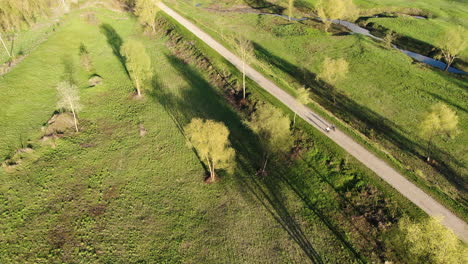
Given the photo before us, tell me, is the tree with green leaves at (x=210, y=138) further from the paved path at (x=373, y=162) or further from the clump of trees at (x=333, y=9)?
the clump of trees at (x=333, y=9)

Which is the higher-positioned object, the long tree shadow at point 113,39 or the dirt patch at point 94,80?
the long tree shadow at point 113,39

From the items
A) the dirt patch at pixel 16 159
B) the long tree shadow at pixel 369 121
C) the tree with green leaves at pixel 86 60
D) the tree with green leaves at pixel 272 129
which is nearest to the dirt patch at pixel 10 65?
the tree with green leaves at pixel 86 60

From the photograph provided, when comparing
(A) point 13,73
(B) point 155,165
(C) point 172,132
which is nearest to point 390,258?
A: (B) point 155,165

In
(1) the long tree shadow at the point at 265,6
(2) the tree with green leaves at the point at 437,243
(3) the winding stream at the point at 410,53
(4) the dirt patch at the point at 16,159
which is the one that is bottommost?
(4) the dirt patch at the point at 16,159

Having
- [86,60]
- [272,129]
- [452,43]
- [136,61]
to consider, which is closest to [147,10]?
[86,60]

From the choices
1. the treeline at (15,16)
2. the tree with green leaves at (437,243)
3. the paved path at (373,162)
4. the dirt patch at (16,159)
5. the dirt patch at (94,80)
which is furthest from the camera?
the treeline at (15,16)
